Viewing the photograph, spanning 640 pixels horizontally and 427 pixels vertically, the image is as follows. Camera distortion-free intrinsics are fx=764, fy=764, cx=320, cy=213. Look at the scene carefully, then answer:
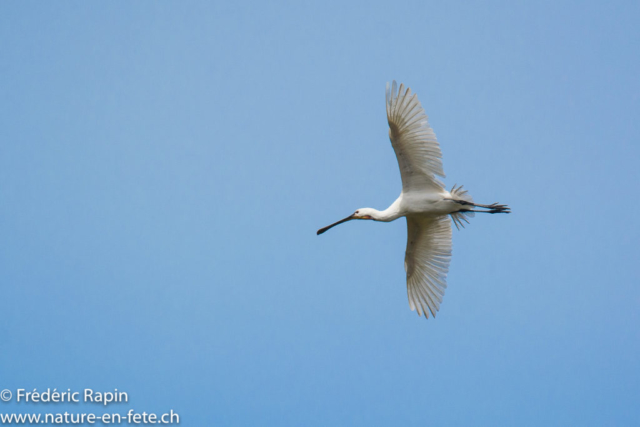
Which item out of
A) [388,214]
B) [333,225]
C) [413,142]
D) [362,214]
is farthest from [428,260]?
[413,142]

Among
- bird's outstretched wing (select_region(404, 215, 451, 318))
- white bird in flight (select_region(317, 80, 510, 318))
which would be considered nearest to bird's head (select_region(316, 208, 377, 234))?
white bird in flight (select_region(317, 80, 510, 318))

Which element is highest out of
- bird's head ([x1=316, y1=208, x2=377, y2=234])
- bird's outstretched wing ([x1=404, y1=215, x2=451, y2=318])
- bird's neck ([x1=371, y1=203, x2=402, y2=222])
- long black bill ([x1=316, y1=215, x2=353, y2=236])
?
long black bill ([x1=316, y1=215, x2=353, y2=236])

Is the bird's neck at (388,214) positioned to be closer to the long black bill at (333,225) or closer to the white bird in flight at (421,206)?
the white bird in flight at (421,206)

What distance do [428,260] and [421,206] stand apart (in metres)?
1.31

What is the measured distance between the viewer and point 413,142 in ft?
38.4

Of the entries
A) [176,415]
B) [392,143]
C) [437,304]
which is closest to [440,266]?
[437,304]

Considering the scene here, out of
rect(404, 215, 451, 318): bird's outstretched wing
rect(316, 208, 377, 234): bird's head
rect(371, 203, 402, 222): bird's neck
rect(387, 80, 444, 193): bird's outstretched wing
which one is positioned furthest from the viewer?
rect(404, 215, 451, 318): bird's outstretched wing

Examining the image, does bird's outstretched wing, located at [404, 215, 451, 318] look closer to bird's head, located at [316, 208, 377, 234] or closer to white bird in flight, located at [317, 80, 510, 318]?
white bird in flight, located at [317, 80, 510, 318]

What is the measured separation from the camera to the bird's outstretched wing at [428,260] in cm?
1309

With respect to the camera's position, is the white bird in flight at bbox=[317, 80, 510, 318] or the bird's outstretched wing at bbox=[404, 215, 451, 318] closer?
the white bird in flight at bbox=[317, 80, 510, 318]

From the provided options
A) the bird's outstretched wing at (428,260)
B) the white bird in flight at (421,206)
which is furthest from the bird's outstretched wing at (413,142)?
the bird's outstretched wing at (428,260)

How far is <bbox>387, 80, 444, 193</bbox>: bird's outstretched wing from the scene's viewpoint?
11.4 m

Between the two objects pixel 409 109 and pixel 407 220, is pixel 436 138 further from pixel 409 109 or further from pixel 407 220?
pixel 407 220

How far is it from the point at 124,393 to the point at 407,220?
20.0ft
